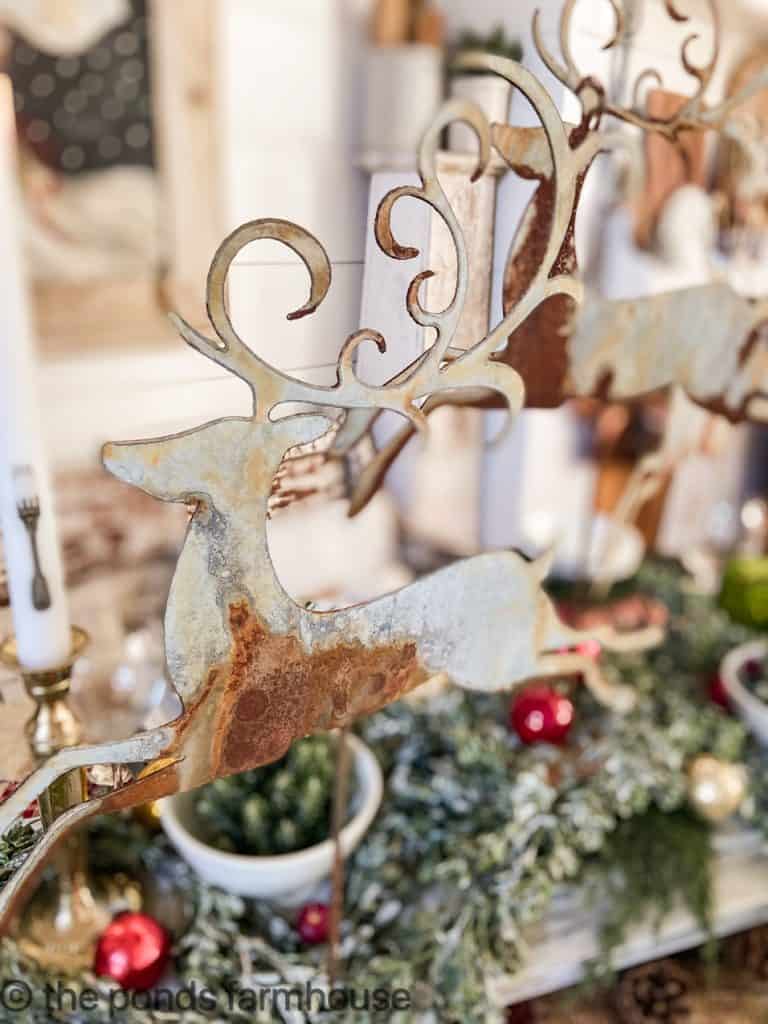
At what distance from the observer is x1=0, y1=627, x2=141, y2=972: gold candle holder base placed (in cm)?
47

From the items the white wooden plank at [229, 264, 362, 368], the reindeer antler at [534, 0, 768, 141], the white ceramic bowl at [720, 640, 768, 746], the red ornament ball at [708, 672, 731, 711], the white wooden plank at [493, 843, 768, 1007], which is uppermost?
the reindeer antler at [534, 0, 768, 141]

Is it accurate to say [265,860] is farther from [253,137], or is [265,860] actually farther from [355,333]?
[253,137]

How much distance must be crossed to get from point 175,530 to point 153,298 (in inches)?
21.8

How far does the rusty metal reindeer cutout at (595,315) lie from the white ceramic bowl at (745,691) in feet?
0.81

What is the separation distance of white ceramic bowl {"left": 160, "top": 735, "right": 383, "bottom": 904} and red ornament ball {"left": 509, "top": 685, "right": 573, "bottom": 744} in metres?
0.14

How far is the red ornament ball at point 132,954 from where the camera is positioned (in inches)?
20.5

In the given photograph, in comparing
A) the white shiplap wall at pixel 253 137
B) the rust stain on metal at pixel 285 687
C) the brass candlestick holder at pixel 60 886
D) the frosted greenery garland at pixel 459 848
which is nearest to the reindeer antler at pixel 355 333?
the rust stain on metal at pixel 285 687

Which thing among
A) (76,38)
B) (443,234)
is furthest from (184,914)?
(76,38)

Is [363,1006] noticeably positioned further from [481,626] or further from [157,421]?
[157,421]

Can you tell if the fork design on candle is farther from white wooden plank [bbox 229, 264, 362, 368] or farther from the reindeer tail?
the reindeer tail

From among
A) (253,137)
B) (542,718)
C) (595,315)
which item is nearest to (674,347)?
(595,315)

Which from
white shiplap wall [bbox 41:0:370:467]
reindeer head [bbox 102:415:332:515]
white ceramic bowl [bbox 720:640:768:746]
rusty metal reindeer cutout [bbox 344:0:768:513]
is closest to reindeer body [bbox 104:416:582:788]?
reindeer head [bbox 102:415:332:515]

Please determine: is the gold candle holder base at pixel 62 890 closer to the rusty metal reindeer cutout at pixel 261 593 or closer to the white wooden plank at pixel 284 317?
the rusty metal reindeer cutout at pixel 261 593

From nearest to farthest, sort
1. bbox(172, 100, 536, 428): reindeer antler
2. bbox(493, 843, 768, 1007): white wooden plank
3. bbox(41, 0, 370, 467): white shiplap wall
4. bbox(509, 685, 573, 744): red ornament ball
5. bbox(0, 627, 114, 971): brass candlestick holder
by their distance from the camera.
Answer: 1. bbox(172, 100, 536, 428): reindeer antler
2. bbox(0, 627, 114, 971): brass candlestick holder
3. bbox(493, 843, 768, 1007): white wooden plank
4. bbox(509, 685, 573, 744): red ornament ball
5. bbox(41, 0, 370, 467): white shiplap wall
